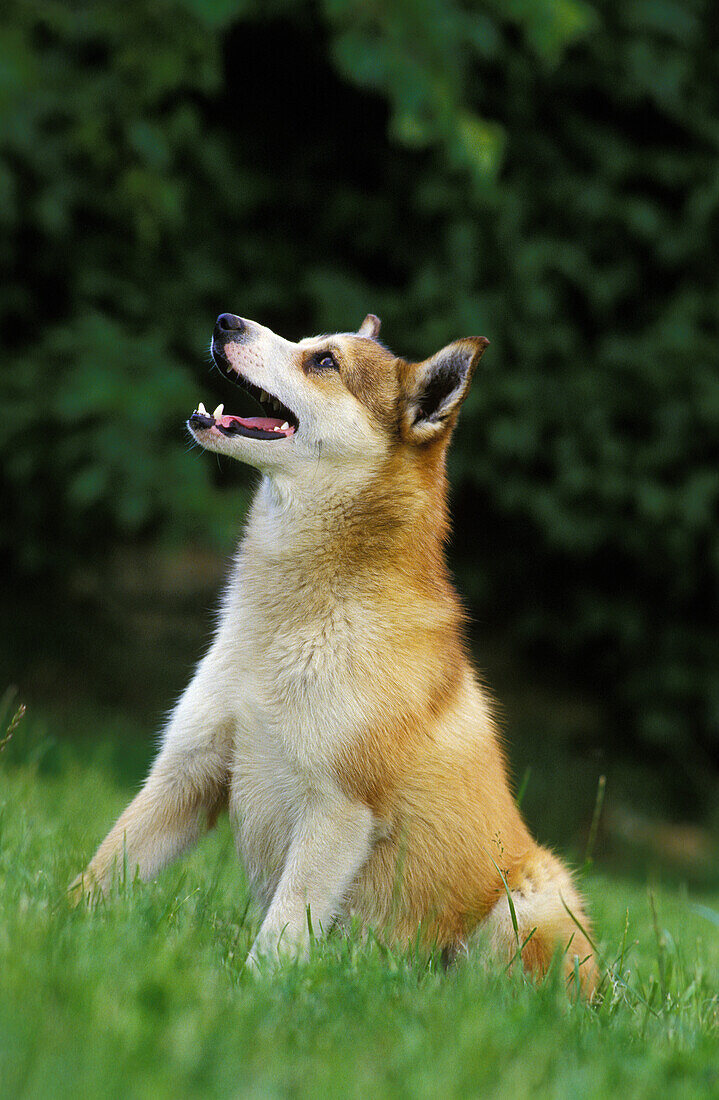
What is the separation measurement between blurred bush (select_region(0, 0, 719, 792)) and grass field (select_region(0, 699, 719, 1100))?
455cm

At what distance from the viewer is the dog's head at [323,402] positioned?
139 inches

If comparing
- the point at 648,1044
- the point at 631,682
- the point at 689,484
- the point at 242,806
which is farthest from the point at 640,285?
the point at 648,1044

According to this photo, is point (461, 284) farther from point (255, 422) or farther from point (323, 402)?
point (255, 422)

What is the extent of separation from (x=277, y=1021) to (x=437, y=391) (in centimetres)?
212

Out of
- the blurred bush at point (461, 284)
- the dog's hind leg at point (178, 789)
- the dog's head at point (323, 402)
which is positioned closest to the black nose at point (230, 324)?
the dog's head at point (323, 402)

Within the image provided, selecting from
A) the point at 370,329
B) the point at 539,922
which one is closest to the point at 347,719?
the point at 539,922

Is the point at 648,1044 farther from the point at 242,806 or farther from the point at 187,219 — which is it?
the point at 187,219

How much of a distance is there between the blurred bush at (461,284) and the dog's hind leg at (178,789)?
12.2ft

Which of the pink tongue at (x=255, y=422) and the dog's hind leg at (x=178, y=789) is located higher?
the pink tongue at (x=255, y=422)

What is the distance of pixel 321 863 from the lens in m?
3.02

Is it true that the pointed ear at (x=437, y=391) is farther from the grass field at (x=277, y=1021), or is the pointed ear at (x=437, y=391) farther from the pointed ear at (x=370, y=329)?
the grass field at (x=277, y=1021)

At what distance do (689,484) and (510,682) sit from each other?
2582 millimetres

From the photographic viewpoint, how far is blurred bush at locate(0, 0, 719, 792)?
7.11 metres

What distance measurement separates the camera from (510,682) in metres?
10.5
